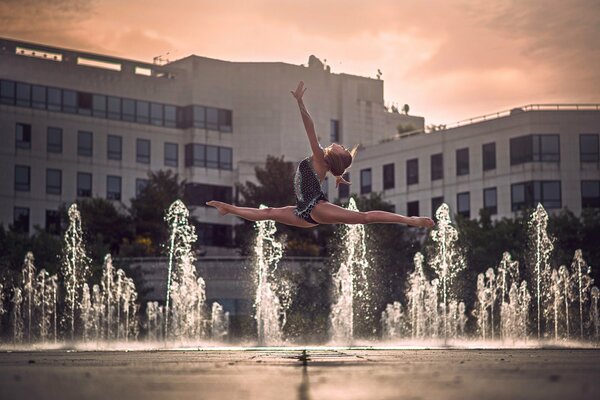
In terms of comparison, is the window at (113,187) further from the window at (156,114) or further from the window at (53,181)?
the window at (156,114)

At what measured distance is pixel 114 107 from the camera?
80.4m

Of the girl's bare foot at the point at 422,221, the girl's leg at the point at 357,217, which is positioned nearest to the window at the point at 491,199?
the girl's leg at the point at 357,217

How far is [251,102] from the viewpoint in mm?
84375

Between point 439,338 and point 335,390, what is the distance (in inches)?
1235

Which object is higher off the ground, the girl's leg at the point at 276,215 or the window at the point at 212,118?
the window at the point at 212,118

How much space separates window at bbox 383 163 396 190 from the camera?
257 feet

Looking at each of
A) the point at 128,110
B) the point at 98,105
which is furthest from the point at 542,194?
the point at 98,105

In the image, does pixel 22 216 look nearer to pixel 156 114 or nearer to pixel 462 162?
pixel 156 114

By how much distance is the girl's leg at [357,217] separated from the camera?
14.1 m

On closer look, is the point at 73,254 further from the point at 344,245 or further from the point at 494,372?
the point at 494,372

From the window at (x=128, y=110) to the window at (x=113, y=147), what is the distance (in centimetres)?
146

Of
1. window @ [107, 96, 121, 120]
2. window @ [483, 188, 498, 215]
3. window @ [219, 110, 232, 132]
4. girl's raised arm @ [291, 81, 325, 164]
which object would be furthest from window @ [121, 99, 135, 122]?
girl's raised arm @ [291, 81, 325, 164]

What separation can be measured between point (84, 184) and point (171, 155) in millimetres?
7048

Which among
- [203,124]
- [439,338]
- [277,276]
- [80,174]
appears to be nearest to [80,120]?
[80,174]
